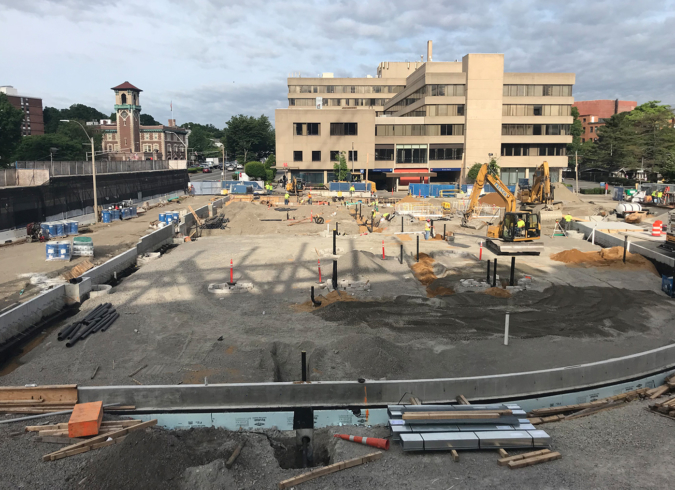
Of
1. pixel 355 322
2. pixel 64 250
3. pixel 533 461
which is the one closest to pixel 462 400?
pixel 533 461

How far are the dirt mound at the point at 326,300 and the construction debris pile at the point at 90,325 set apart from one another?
6701mm

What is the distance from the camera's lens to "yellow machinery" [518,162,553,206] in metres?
43.5

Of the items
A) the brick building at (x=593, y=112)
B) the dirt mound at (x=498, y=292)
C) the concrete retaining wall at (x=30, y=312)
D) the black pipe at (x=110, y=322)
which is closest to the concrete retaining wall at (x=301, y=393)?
the black pipe at (x=110, y=322)

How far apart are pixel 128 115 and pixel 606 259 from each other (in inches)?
4441

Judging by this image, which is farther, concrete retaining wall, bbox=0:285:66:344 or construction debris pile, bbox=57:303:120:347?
construction debris pile, bbox=57:303:120:347

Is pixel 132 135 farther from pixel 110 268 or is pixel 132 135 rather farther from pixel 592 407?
pixel 592 407

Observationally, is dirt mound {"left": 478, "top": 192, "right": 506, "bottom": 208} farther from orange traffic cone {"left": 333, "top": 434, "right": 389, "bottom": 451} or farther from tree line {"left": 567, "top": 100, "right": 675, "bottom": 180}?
orange traffic cone {"left": 333, "top": 434, "right": 389, "bottom": 451}

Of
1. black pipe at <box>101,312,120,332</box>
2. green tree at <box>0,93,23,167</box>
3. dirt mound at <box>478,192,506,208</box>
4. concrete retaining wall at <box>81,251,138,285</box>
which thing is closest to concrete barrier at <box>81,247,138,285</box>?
concrete retaining wall at <box>81,251,138,285</box>

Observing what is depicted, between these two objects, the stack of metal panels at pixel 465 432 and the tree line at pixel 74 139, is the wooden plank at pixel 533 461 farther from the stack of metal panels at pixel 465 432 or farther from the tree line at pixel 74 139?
the tree line at pixel 74 139

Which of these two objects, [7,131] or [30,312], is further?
[7,131]

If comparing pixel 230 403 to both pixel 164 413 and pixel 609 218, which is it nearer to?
pixel 164 413

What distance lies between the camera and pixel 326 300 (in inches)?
814

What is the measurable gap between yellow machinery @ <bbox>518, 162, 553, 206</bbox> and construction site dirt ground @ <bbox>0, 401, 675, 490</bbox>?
35.8m

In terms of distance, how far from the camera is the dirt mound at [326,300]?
1986cm
